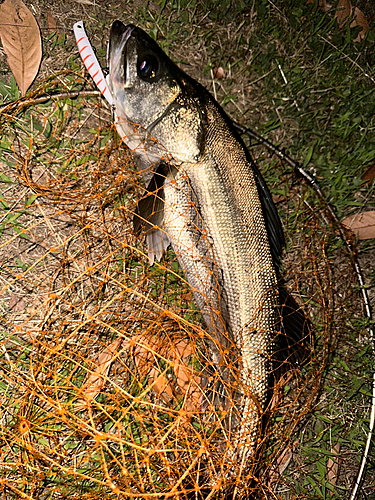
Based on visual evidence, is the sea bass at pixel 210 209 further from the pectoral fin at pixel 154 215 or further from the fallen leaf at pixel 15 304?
the fallen leaf at pixel 15 304

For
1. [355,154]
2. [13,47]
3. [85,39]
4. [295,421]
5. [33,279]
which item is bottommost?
[295,421]

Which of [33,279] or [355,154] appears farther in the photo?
[355,154]

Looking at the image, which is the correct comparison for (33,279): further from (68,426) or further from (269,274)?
(269,274)

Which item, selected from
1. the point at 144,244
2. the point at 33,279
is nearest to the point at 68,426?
the point at 33,279

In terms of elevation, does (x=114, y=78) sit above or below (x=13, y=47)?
below

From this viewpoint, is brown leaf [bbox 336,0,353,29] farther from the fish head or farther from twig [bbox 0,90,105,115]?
twig [bbox 0,90,105,115]

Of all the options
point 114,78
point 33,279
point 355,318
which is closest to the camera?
point 114,78

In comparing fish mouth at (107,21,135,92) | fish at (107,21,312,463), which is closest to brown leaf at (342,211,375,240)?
fish at (107,21,312,463)
